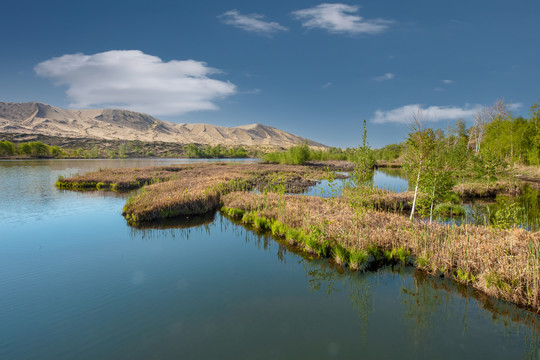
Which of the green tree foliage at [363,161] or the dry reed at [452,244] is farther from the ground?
the green tree foliage at [363,161]

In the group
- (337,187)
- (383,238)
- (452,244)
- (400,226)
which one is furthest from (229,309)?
(337,187)

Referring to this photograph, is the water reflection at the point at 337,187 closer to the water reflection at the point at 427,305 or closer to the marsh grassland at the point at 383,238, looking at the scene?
the marsh grassland at the point at 383,238

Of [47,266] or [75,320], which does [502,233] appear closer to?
[75,320]

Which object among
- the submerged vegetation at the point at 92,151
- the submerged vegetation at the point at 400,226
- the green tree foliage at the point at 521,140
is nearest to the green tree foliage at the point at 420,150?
the submerged vegetation at the point at 400,226

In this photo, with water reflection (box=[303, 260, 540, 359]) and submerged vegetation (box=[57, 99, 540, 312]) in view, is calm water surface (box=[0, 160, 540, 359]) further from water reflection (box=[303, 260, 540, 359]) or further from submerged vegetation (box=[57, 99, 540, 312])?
submerged vegetation (box=[57, 99, 540, 312])

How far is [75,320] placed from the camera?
26.9ft

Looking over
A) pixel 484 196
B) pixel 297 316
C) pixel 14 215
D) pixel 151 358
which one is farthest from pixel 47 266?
pixel 484 196

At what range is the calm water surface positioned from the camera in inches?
279

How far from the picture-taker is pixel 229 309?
29.1ft

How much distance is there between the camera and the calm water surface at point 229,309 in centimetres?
708

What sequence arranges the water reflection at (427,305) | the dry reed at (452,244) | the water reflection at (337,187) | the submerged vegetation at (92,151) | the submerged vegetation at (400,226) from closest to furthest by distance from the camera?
the water reflection at (427,305) → the dry reed at (452,244) → the submerged vegetation at (400,226) → the water reflection at (337,187) → the submerged vegetation at (92,151)

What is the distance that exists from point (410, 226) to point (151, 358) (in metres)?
12.4

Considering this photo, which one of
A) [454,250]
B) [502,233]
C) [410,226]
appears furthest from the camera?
[410,226]

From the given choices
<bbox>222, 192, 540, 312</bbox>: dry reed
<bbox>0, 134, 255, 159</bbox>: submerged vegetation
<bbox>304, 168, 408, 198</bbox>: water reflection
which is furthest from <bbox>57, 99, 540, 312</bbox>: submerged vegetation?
<bbox>0, 134, 255, 159</bbox>: submerged vegetation
